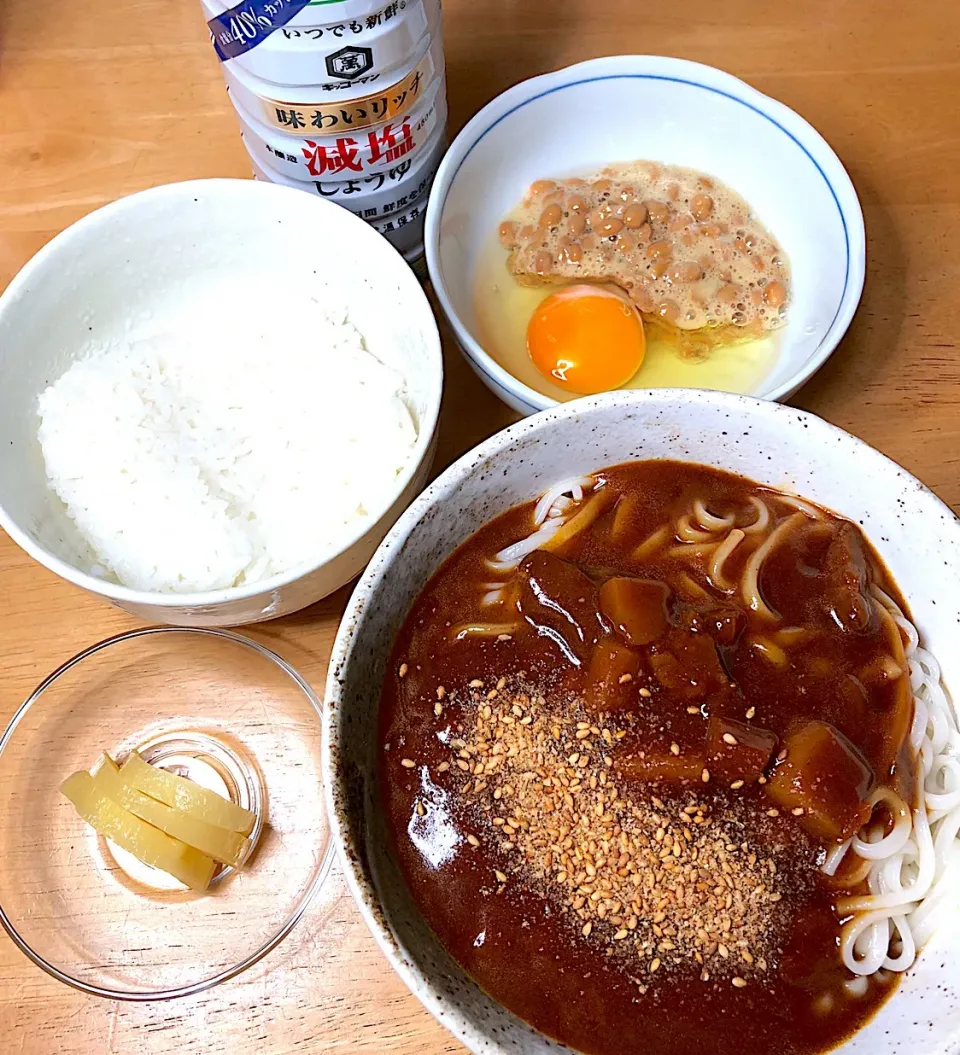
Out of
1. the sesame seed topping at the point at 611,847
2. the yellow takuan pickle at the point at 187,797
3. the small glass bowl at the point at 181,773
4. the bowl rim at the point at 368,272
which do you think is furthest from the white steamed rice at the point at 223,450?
the sesame seed topping at the point at 611,847

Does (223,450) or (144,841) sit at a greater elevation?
(223,450)

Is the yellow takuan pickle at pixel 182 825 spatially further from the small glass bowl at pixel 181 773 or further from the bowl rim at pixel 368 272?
the bowl rim at pixel 368 272

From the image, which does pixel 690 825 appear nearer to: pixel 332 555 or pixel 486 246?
pixel 332 555

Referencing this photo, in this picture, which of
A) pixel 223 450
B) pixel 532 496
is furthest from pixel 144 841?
pixel 532 496

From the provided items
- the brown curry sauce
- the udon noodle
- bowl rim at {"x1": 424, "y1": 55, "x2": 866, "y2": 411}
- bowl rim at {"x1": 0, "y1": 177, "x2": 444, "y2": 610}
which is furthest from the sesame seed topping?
bowl rim at {"x1": 424, "y1": 55, "x2": 866, "y2": 411}

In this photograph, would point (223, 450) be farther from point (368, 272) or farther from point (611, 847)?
point (611, 847)
